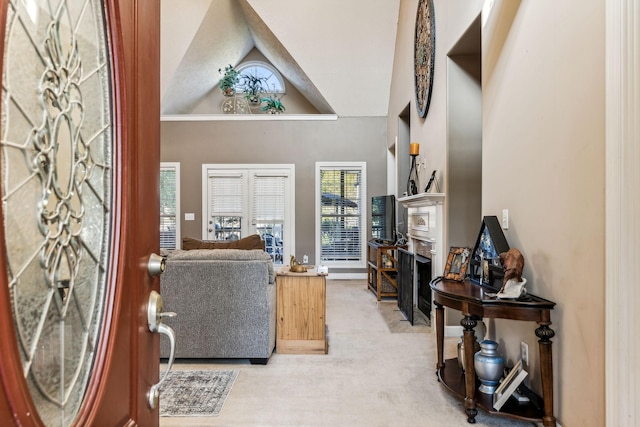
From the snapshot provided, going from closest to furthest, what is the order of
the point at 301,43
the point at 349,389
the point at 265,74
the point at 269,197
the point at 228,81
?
1. the point at 349,389
2. the point at 301,43
3. the point at 228,81
4. the point at 269,197
5. the point at 265,74

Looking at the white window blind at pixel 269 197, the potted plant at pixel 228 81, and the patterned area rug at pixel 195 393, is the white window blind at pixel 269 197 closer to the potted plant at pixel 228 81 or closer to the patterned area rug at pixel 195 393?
the potted plant at pixel 228 81

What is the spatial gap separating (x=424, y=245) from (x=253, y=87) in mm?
4919

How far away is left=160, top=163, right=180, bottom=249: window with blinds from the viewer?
7.11 meters

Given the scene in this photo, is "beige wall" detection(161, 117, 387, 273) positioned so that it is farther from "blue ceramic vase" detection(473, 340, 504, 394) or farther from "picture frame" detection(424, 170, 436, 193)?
"blue ceramic vase" detection(473, 340, 504, 394)

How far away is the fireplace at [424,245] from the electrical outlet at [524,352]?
138 cm

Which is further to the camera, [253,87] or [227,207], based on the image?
[253,87]

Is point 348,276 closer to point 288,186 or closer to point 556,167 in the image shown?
point 288,186

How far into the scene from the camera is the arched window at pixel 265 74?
25.6 ft

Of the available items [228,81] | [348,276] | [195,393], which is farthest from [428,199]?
[228,81]

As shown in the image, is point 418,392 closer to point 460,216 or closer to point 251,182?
point 460,216

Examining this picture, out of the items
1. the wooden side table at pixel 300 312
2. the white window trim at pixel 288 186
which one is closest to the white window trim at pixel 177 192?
the white window trim at pixel 288 186

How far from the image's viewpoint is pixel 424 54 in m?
4.29

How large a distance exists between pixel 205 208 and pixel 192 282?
14.1 ft

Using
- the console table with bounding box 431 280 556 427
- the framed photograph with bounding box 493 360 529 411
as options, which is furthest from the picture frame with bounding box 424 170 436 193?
the framed photograph with bounding box 493 360 529 411
